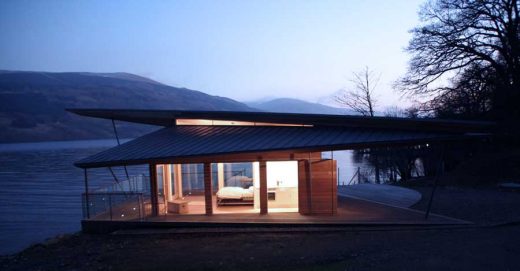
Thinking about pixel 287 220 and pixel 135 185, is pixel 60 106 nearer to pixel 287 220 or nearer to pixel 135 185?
pixel 135 185

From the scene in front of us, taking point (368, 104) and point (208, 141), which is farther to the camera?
point (368, 104)

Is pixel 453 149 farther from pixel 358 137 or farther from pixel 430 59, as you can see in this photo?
pixel 358 137

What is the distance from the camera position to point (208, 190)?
1418 cm

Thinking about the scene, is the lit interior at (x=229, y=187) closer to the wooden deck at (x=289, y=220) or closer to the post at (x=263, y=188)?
the post at (x=263, y=188)

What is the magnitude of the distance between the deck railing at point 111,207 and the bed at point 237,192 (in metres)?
2.84

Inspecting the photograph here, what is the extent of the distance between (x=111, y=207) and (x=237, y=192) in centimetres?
450

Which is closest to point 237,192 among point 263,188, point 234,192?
point 234,192

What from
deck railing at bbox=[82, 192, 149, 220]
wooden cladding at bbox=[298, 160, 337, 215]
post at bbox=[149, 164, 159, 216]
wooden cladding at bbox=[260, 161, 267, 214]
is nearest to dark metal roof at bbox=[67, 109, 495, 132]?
wooden cladding at bbox=[298, 160, 337, 215]

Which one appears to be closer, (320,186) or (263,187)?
(320,186)

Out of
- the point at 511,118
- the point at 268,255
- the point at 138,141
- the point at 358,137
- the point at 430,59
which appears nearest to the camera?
the point at 268,255

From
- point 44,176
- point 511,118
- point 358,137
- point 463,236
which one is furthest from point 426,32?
point 44,176

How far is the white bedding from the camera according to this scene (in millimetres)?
14484

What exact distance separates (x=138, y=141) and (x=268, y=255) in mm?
8349

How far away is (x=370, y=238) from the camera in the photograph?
434 inches
